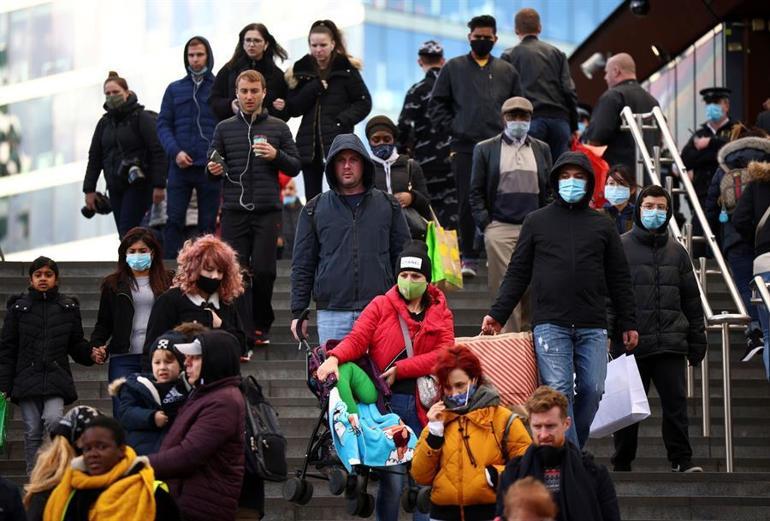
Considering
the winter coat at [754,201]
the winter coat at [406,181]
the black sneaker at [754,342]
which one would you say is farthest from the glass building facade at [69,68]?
the black sneaker at [754,342]

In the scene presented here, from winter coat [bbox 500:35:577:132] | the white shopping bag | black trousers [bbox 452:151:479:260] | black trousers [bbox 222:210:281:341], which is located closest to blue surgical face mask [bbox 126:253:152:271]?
black trousers [bbox 222:210:281:341]

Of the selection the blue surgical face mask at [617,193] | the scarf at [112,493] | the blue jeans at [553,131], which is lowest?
the scarf at [112,493]

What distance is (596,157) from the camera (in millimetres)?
18375

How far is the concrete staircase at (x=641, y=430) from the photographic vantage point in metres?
13.2

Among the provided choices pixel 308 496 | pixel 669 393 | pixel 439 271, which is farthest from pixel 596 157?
pixel 308 496

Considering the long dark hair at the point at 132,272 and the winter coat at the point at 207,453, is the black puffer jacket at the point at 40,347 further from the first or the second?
the winter coat at the point at 207,453

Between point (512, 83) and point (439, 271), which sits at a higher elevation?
point (512, 83)

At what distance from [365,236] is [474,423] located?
283 cm

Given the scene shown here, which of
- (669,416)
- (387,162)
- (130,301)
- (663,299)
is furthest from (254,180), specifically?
(669,416)

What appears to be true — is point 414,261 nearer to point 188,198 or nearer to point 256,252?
point 256,252

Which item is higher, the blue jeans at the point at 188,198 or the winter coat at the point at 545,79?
the winter coat at the point at 545,79

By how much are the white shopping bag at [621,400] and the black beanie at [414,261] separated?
165cm

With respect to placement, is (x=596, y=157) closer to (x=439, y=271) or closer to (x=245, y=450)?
(x=439, y=271)

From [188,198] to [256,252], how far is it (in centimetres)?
221
